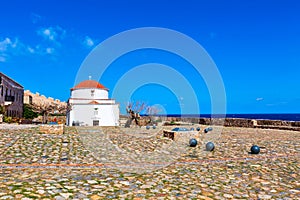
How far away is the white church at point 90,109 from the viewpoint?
40.8 meters

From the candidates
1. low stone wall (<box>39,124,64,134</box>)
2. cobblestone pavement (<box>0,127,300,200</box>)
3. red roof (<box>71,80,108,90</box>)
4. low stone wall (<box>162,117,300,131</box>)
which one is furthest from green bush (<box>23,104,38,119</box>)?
cobblestone pavement (<box>0,127,300,200</box>)

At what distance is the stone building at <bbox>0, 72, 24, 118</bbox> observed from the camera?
38.4 metres

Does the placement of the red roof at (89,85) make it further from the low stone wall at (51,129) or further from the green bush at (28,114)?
the low stone wall at (51,129)

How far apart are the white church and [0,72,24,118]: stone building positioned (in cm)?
913

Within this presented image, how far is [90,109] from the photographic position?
4112 cm

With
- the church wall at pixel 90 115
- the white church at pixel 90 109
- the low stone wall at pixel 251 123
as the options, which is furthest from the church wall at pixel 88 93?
the low stone wall at pixel 251 123

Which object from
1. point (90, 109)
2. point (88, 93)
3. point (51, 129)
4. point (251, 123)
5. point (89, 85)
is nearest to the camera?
point (51, 129)

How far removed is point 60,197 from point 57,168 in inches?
113

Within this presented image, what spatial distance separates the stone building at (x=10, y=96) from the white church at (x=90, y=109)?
9.13 m

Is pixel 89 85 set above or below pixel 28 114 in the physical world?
above

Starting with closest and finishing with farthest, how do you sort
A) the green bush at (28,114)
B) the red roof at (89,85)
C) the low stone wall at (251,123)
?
the low stone wall at (251,123) → the red roof at (89,85) → the green bush at (28,114)

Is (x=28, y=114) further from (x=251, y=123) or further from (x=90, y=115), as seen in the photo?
(x=251, y=123)

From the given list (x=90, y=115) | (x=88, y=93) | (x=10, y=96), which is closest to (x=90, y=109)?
(x=90, y=115)

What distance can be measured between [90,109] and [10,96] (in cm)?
1315
